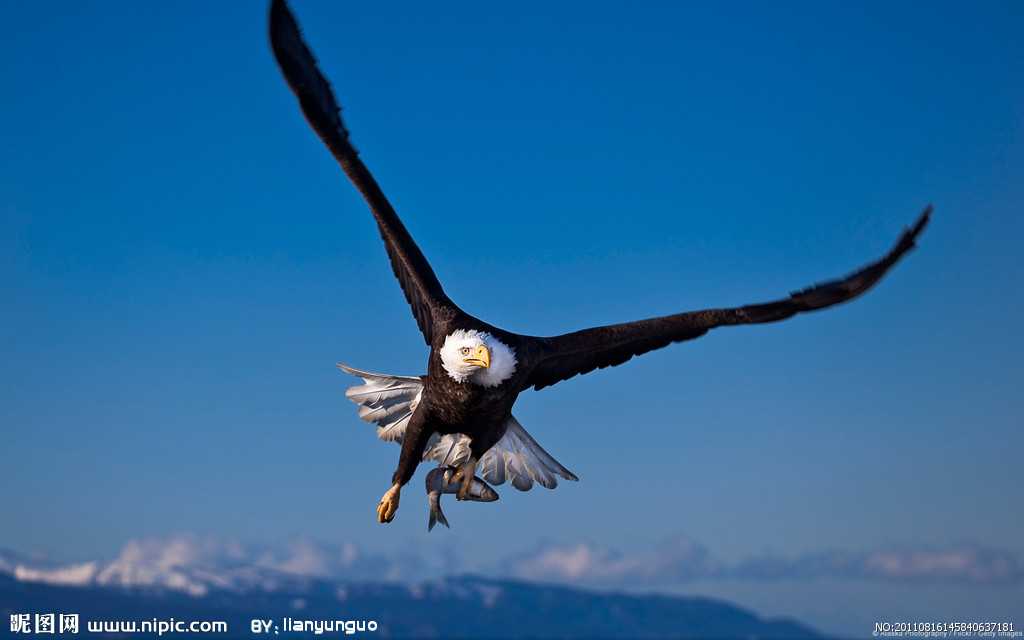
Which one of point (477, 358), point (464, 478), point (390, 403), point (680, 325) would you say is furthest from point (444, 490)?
point (680, 325)

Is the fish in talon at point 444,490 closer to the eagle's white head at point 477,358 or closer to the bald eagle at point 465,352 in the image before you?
the bald eagle at point 465,352

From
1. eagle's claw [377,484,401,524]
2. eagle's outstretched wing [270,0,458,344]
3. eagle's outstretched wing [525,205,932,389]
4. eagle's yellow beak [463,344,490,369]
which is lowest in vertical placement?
eagle's claw [377,484,401,524]

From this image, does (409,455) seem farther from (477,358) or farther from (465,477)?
(477,358)

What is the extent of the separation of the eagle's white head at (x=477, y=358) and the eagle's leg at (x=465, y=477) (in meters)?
1.26

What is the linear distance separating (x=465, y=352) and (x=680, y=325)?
234 centimetres

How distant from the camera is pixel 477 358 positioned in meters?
9.14

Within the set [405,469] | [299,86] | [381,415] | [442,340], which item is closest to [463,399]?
[442,340]

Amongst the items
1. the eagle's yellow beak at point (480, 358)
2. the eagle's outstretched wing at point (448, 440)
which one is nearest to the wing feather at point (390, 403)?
the eagle's outstretched wing at point (448, 440)

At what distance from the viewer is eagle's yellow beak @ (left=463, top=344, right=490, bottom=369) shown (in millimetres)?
9109

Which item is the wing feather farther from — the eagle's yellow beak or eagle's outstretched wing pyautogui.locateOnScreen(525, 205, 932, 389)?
the eagle's yellow beak

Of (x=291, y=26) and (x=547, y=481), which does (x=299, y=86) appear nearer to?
(x=291, y=26)

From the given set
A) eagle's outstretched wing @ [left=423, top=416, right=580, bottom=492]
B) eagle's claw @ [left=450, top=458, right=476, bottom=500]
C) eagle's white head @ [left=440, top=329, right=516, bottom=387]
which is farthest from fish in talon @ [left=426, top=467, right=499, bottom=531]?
eagle's white head @ [left=440, top=329, right=516, bottom=387]

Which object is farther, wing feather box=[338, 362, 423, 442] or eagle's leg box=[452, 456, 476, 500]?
wing feather box=[338, 362, 423, 442]

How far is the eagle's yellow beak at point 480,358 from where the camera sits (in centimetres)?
911
